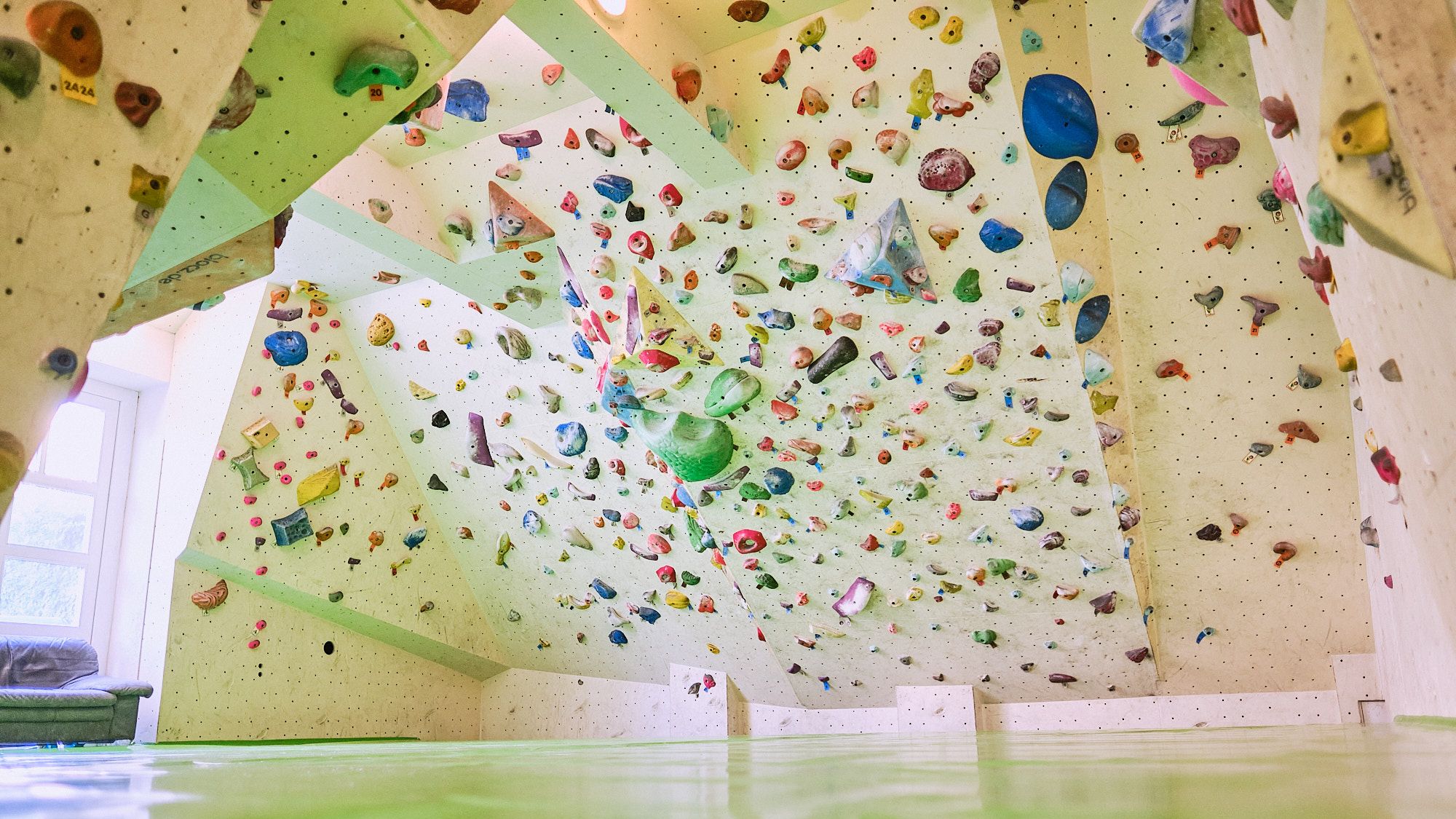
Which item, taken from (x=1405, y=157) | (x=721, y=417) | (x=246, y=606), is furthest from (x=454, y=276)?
(x=1405, y=157)

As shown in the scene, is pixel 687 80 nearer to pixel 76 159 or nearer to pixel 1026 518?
pixel 76 159

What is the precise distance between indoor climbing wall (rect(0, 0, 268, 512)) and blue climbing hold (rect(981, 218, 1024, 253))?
3.16 meters

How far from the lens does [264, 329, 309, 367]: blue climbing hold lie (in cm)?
604

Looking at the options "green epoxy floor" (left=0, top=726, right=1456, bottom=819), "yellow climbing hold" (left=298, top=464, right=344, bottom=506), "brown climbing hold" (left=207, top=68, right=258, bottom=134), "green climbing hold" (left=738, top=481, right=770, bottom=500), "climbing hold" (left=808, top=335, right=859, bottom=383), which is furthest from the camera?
"yellow climbing hold" (left=298, top=464, right=344, bottom=506)

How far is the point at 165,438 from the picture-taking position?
6.52m

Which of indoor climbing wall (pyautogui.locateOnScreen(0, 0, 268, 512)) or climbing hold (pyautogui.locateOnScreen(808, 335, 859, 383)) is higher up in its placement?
climbing hold (pyautogui.locateOnScreen(808, 335, 859, 383))

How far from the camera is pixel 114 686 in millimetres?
5652

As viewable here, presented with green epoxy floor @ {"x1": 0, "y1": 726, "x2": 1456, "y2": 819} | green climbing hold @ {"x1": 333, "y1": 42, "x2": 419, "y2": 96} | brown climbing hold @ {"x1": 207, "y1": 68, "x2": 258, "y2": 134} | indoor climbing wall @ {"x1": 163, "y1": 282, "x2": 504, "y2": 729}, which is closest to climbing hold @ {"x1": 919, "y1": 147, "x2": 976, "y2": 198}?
green climbing hold @ {"x1": 333, "y1": 42, "x2": 419, "y2": 96}

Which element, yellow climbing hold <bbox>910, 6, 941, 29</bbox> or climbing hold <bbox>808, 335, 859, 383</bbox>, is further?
climbing hold <bbox>808, 335, 859, 383</bbox>

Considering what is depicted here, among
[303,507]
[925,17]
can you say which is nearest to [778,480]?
[925,17]

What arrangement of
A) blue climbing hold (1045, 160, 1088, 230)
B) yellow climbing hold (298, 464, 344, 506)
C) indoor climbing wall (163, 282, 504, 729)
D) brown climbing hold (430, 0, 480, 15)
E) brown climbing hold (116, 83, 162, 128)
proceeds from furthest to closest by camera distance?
yellow climbing hold (298, 464, 344, 506) < indoor climbing wall (163, 282, 504, 729) < blue climbing hold (1045, 160, 1088, 230) < brown climbing hold (430, 0, 480, 15) < brown climbing hold (116, 83, 162, 128)

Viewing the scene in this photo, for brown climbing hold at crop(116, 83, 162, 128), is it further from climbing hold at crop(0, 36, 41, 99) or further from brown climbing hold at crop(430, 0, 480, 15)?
brown climbing hold at crop(430, 0, 480, 15)

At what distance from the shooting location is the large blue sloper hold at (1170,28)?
228 centimetres

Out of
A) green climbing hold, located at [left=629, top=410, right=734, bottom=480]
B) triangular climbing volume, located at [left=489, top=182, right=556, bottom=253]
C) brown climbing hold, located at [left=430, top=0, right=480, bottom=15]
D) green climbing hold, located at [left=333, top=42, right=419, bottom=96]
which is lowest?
green climbing hold, located at [left=629, top=410, right=734, bottom=480]
